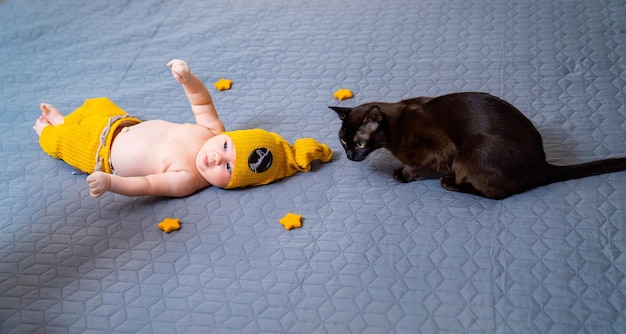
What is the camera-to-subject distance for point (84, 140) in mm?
1593

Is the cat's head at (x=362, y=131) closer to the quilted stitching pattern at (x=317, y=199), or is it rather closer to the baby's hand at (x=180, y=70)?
the quilted stitching pattern at (x=317, y=199)

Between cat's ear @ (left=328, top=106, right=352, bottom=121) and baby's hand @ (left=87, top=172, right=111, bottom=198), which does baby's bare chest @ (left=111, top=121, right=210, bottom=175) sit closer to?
baby's hand @ (left=87, top=172, right=111, bottom=198)

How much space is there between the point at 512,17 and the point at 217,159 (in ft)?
3.76

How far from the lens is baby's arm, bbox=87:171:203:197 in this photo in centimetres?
137

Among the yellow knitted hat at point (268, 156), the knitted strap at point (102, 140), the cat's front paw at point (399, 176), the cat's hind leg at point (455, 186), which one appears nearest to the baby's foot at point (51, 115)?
the knitted strap at point (102, 140)

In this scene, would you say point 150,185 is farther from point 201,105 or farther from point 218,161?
point 201,105

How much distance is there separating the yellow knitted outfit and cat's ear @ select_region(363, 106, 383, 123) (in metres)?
0.66

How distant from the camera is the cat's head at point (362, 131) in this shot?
1.45 m

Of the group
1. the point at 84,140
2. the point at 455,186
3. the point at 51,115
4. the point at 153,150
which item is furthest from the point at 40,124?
the point at 455,186

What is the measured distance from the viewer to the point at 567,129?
1572 mm

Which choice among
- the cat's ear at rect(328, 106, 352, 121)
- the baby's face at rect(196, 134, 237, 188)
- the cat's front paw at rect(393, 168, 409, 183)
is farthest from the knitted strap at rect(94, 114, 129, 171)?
the cat's front paw at rect(393, 168, 409, 183)

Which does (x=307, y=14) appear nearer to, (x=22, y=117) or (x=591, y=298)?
(x=22, y=117)

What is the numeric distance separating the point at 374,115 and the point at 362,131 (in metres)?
0.05

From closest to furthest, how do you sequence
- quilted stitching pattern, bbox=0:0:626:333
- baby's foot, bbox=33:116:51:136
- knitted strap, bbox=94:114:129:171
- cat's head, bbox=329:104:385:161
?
quilted stitching pattern, bbox=0:0:626:333 → cat's head, bbox=329:104:385:161 → knitted strap, bbox=94:114:129:171 → baby's foot, bbox=33:116:51:136
